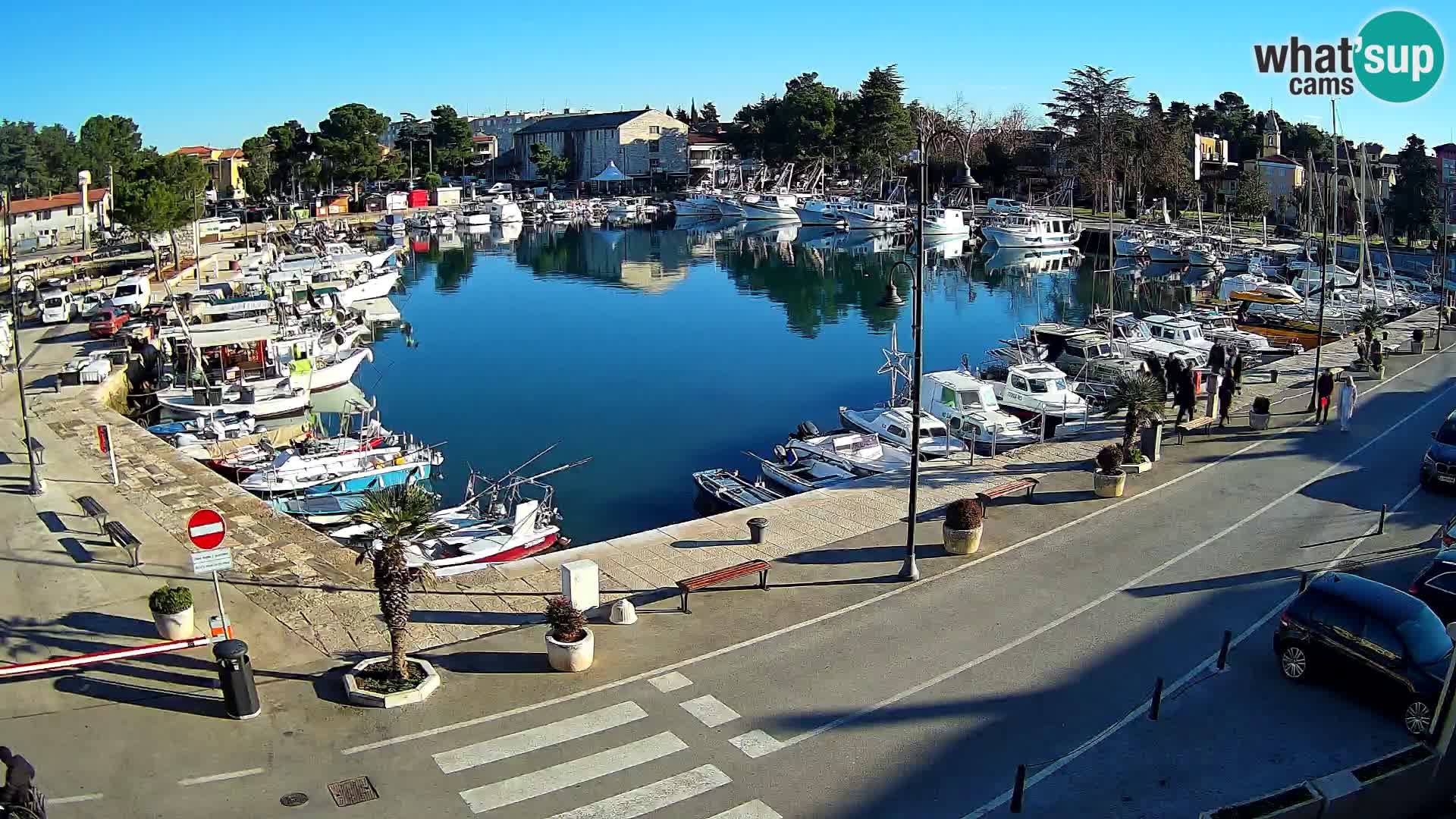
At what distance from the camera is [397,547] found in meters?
13.7

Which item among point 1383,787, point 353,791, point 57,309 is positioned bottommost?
point 353,791

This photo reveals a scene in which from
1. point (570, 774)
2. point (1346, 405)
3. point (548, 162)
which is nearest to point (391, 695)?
point (570, 774)

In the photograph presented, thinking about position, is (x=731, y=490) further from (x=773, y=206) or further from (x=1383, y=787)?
(x=773, y=206)

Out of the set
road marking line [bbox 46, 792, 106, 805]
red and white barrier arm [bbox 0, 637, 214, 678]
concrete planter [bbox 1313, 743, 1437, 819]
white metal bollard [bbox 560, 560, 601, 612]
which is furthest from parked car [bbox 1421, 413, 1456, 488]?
road marking line [bbox 46, 792, 106, 805]

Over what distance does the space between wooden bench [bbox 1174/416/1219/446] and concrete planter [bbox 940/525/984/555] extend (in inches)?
394

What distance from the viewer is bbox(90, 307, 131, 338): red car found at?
4495 cm

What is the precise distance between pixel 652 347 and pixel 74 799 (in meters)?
45.9

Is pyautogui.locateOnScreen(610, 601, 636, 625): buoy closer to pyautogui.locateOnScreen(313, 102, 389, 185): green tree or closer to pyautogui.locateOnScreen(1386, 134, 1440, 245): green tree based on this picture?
pyautogui.locateOnScreen(1386, 134, 1440, 245): green tree

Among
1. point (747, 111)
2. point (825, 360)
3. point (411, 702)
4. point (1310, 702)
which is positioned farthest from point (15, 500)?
point (747, 111)

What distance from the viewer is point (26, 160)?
119m

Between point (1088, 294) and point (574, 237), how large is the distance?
59.5 metres

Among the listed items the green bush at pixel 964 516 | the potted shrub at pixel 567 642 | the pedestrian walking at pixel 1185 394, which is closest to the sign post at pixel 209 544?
the potted shrub at pixel 567 642

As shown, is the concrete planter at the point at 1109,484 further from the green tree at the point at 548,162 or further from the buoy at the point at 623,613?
the green tree at the point at 548,162

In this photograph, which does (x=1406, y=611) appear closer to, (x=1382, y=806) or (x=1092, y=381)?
(x=1382, y=806)
